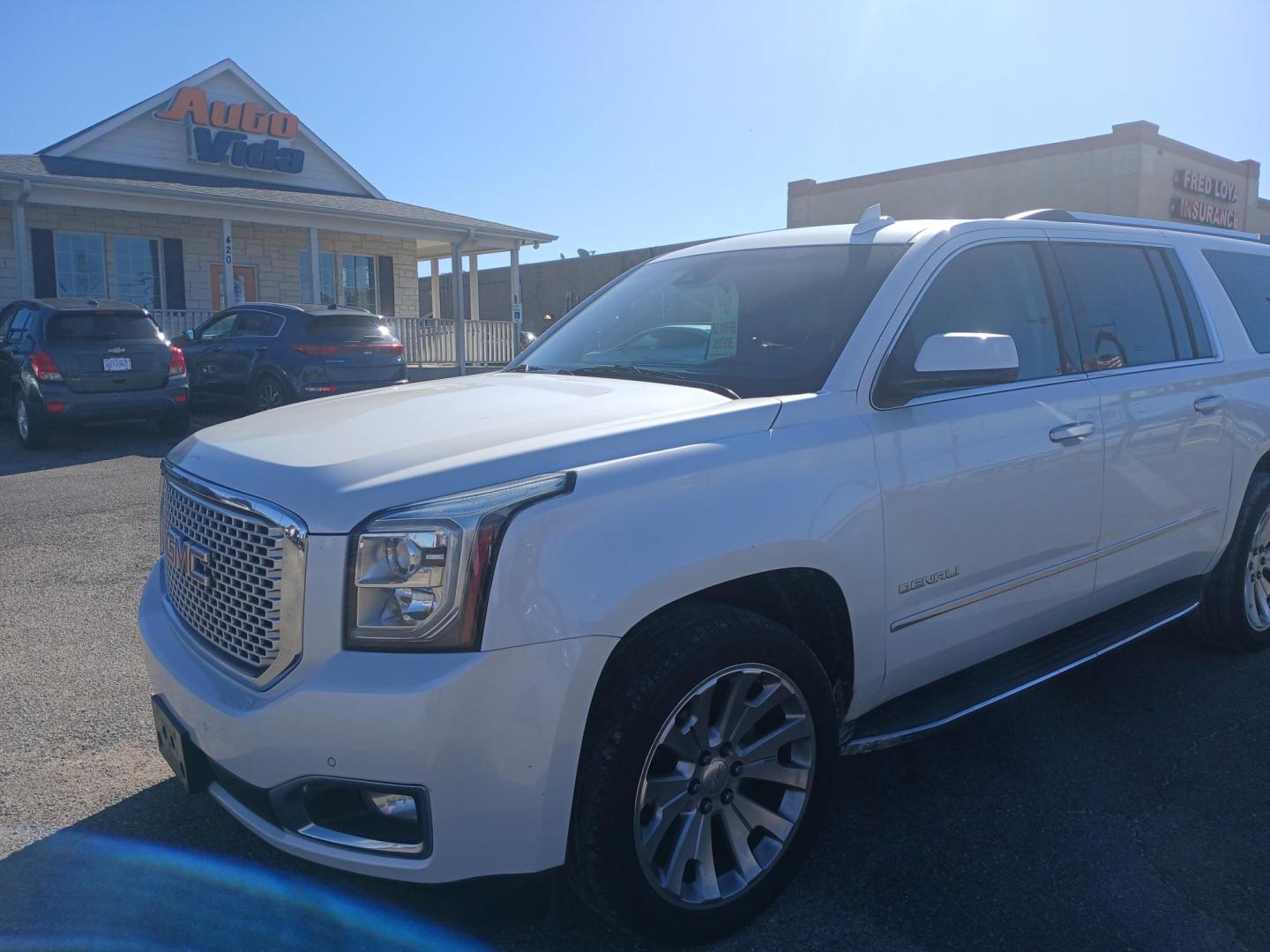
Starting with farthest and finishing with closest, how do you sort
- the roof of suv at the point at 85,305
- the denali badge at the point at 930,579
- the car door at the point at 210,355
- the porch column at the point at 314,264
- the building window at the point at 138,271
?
the porch column at the point at 314,264
the building window at the point at 138,271
the car door at the point at 210,355
the roof of suv at the point at 85,305
the denali badge at the point at 930,579

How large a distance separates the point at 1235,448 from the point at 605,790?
3.52 meters

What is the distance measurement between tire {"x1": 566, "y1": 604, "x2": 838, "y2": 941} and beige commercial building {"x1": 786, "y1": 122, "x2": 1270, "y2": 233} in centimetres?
2332

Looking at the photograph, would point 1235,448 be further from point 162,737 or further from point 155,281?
point 155,281

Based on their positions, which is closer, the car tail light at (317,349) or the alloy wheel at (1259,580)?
the alloy wheel at (1259,580)

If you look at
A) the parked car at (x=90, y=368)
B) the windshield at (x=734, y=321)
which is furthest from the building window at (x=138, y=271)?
the windshield at (x=734, y=321)

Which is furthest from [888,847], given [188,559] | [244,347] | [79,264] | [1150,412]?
[79,264]

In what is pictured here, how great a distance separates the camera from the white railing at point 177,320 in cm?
1845

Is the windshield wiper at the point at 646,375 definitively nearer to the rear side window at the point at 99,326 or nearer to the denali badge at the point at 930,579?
the denali badge at the point at 930,579

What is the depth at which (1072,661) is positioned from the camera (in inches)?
142

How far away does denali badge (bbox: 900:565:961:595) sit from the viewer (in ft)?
9.89

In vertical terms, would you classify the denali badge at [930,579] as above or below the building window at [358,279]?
below

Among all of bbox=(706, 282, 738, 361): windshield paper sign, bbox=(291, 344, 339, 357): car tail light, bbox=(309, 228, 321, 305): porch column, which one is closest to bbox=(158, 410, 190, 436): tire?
bbox=(291, 344, 339, 357): car tail light

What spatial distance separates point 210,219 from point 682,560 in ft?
66.2

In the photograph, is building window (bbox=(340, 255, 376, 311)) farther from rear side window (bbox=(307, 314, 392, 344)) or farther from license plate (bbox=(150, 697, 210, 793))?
license plate (bbox=(150, 697, 210, 793))
